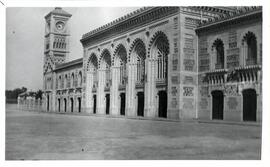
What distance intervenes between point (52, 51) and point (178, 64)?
42681 mm

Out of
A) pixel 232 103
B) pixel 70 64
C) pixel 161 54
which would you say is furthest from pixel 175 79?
pixel 70 64

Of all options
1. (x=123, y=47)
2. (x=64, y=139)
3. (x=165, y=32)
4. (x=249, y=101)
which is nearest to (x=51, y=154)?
(x=64, y=139)

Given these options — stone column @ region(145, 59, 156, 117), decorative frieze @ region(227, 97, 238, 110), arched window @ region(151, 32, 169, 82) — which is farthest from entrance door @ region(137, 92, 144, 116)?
decorative frieze @ region(227, 97, 238, 110)

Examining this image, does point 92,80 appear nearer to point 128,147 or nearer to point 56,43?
point 56,43

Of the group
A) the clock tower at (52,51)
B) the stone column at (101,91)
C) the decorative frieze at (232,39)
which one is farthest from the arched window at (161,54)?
the clock tower at (52,51)

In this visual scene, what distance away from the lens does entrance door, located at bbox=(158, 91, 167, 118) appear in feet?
103

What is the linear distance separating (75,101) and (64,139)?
118 ft

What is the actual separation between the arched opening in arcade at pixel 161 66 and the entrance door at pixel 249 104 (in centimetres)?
836

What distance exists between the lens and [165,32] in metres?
30.1

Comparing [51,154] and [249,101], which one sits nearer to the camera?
[51,154]

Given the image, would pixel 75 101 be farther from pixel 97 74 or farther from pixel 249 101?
pixel 249 101

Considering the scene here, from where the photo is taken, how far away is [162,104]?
3161cm
